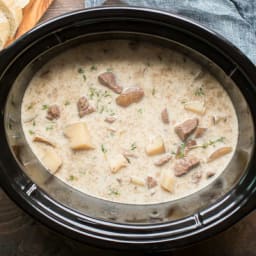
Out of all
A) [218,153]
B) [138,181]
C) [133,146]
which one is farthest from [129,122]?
[218,153]

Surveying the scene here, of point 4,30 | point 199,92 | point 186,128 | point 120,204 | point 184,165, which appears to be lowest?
point 120,204

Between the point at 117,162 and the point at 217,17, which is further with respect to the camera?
the point at 217,17

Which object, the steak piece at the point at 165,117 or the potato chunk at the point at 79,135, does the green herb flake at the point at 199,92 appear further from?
the potato chunk at the point at 79,135

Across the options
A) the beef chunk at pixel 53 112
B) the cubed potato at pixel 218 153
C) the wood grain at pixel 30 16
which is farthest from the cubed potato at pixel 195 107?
the wood grain at pixel 30 16

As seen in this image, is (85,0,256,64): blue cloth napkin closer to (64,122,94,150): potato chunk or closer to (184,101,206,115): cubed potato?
(184,101,206,115): cubed potato

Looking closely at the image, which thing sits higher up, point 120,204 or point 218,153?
point 218,153

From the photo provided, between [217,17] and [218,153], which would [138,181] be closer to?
[218,153]

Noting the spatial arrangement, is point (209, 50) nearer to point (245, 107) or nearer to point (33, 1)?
point (245, 107)
